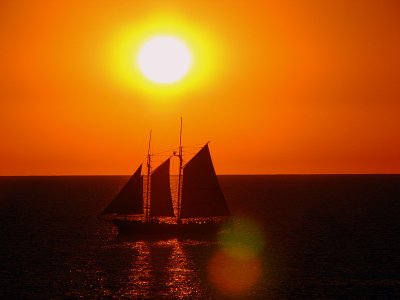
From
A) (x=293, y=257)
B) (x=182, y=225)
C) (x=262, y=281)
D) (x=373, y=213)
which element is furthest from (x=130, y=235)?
(x=373, y=213)

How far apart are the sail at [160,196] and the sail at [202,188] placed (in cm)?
265

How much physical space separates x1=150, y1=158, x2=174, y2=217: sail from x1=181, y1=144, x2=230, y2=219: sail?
2649 millimetres

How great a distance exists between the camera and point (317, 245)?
3428 inches

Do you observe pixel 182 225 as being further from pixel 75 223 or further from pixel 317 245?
pixel 75 223

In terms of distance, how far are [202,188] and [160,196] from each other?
6.67m

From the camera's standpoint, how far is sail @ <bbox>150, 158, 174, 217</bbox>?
9294cm

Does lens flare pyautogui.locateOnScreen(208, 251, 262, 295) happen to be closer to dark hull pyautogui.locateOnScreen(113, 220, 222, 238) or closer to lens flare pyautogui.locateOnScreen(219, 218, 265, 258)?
lens flare pyautogui.locateOnScreen(219, 218, 265, 258)

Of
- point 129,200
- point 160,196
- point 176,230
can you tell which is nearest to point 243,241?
point 176,230

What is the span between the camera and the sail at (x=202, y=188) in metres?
91.0

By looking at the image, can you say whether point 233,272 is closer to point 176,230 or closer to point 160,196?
point 160,196

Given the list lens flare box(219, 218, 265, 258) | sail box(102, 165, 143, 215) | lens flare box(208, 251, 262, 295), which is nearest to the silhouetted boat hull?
lens flare box(219, 218, 265, 258)

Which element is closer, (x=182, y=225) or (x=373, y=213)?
(x=182, y=225)

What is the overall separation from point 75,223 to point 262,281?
2670 inches

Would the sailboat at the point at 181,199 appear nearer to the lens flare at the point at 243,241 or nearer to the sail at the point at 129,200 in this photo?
the sail at the point at 129,200
